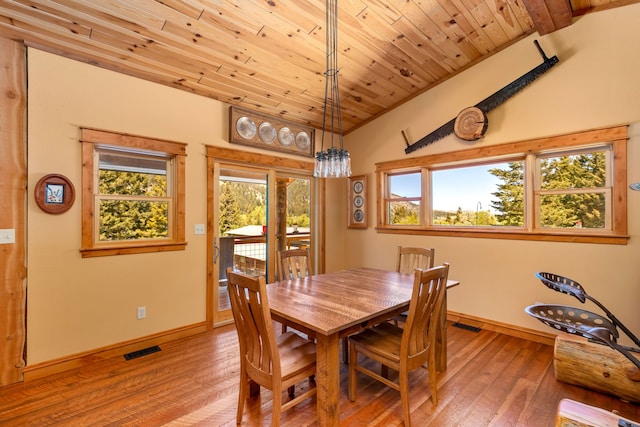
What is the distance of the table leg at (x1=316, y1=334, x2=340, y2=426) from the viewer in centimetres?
171

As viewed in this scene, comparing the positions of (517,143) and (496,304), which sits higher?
(517,143)

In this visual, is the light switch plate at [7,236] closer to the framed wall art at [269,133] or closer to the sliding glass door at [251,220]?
the sliding glass door at [251,220]

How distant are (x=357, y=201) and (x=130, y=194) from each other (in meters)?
3.10

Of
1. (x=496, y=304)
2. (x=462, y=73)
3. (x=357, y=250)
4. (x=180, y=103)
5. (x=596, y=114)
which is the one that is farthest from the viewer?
(x=357, y=250)

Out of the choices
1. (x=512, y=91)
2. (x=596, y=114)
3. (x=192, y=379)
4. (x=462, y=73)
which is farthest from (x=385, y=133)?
(x=192, y=379)

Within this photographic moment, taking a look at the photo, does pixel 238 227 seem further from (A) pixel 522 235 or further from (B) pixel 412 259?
(A) pixel 522 235

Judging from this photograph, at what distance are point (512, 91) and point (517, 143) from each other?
1.92 ft

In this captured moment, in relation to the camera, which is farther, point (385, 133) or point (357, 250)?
point (357, 250)

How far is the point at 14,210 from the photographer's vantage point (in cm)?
238

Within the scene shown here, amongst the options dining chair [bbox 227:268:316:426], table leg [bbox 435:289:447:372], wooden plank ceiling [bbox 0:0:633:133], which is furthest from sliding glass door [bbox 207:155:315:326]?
table leg [bbox 435:289:447:372]

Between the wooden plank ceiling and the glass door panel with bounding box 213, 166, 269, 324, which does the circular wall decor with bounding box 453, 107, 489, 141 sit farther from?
the glass door panel with bounding box 213, 166, 269, 324

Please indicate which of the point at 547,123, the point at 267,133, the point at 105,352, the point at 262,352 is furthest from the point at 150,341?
the point at 547,123

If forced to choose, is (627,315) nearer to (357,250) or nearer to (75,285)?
(357,250)

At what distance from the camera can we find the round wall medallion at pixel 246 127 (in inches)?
145
